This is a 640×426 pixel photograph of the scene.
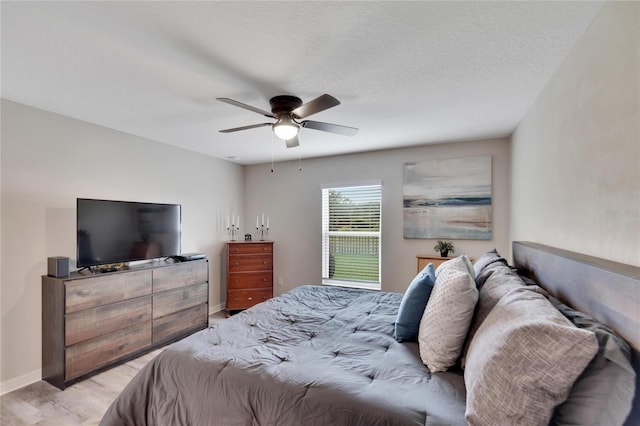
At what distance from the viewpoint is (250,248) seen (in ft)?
14.8

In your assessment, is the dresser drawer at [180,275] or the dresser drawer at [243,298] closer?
the dresser drawer at [180,275]

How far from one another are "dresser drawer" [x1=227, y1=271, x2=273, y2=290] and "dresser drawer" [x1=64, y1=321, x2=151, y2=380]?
135 centimetres

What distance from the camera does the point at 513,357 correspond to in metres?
0.94

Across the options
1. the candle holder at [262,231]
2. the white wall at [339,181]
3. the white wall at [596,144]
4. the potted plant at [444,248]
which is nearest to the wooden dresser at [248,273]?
the white wall at [339,181]

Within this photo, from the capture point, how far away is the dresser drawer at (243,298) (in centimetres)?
438

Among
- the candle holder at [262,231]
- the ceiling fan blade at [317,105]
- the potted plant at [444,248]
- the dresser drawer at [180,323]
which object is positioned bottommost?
the dresser drawer at [180,323]

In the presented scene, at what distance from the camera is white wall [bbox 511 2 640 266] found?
1.11 m

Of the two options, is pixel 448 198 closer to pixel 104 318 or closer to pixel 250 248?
pixel 250 248

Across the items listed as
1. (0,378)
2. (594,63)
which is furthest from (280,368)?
(0,378)

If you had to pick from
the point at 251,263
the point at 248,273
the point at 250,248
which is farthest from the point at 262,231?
the point at 248,273

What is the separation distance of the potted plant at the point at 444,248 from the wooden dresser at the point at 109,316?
3.18 metres

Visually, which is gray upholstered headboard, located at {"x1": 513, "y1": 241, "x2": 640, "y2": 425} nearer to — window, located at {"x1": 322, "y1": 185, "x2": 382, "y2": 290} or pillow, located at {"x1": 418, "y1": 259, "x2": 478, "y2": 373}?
pillow, located at {"x1": 418, "y1": 259, "x2": 478, "y2": 373}

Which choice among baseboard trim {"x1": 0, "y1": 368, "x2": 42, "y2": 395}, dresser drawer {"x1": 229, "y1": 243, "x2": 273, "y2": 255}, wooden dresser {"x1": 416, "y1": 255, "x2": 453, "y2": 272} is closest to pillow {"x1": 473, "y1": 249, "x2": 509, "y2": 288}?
wooden dresser {"x1": 416, "y1": 255, "x2": 453, "y2": 272}

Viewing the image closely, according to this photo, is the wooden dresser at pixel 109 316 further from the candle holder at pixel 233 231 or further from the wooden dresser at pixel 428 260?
the wooden dresser at pixel 428 260
